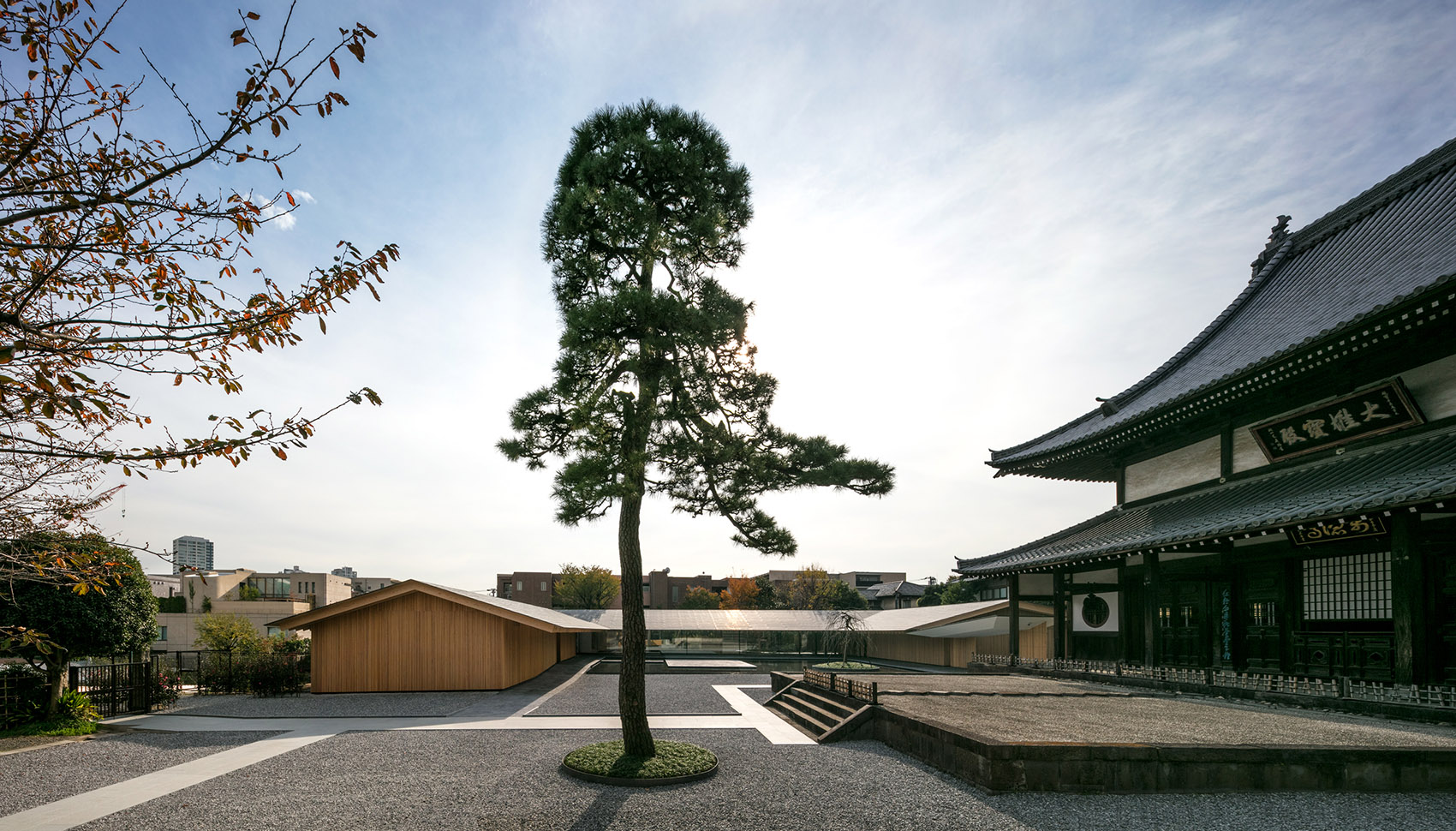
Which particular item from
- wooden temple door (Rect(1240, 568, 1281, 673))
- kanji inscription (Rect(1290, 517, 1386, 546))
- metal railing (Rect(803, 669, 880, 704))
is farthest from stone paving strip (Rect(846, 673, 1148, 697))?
kanji inscription (Rect(1290, 517, 1386, 546))

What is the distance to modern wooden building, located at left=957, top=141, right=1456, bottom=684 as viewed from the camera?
1085 centimetres

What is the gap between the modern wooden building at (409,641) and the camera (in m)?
20.1

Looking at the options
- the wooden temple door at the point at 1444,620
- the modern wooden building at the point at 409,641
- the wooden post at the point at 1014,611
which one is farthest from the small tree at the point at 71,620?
the wooden temple door at the point at 1444,620

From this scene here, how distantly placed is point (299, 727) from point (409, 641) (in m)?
5.60

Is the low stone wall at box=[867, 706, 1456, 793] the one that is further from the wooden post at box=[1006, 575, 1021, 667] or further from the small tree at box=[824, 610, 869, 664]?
the small tree at box=[824, 610, 869, 664]

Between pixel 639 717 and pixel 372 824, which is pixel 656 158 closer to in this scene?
pixel 639 717

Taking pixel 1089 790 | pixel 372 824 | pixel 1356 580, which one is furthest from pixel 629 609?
pixel 1356 580

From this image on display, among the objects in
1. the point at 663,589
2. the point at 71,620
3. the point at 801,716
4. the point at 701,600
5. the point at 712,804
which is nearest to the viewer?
the point at 712,804

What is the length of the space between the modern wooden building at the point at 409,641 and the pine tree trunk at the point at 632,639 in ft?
31.8

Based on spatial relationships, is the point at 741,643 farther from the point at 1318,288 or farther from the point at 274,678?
the point at 1318,288

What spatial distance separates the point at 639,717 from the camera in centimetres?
1070

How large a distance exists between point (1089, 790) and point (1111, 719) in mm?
2833

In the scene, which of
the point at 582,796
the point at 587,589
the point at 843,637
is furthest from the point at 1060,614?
the point at 587,589

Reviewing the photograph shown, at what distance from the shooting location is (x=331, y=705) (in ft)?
58.7
